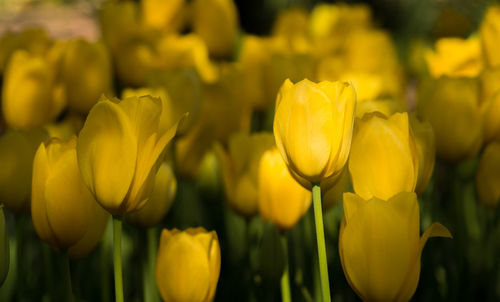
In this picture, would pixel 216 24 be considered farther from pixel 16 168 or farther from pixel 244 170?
pixel 16 168

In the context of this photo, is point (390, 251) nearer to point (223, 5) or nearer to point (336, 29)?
point (223, 5)

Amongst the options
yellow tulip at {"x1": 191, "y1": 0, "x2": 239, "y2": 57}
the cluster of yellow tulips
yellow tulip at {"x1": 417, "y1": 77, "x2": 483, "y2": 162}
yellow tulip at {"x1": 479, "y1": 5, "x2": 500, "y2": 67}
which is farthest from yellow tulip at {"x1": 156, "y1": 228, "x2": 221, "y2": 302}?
yellow tulip at {"x1": 191, "y1": 0, "x2": 239, "y2": 57}

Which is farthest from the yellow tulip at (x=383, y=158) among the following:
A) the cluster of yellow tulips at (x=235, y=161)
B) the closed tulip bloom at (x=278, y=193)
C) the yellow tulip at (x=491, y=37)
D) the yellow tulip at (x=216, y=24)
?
the yellow tulip at (x=216, y=24)

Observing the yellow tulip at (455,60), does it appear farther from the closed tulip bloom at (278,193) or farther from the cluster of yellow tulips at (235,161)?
the closed tulip bloom at (278,193)

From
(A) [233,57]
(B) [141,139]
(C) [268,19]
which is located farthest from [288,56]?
(C) [268,19]

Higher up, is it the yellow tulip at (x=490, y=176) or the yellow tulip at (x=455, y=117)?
the yellow tulip at (x=455, y=117)

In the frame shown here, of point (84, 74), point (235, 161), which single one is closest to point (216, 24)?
point (84, 74)
